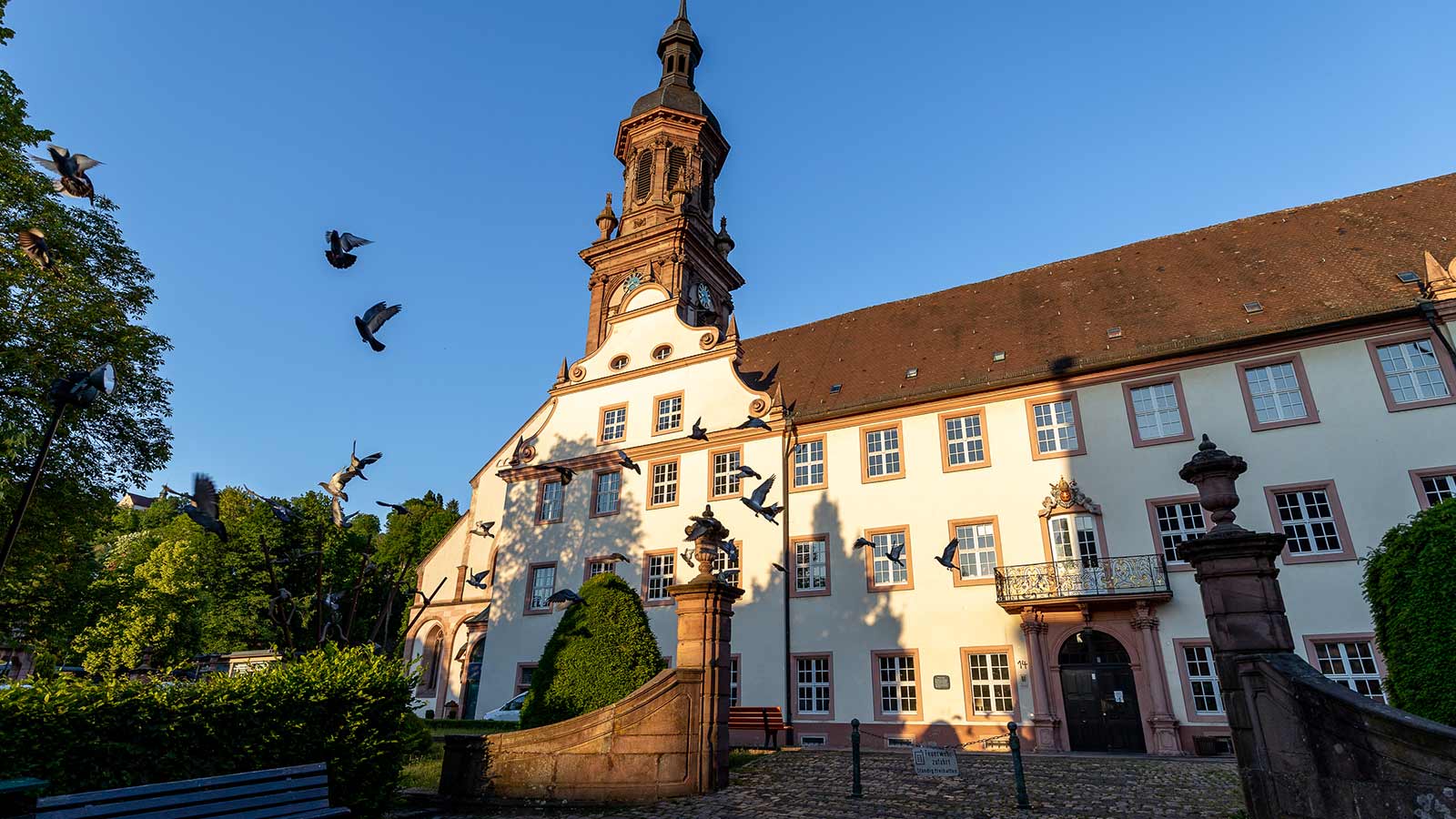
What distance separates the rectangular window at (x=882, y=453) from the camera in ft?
70.4

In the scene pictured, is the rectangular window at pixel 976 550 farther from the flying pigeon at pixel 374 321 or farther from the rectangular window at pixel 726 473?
the flying pigeon at pixel 374 321

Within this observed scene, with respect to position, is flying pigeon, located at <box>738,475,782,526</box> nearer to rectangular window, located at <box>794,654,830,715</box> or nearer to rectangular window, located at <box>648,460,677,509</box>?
rectangular window, located at <box>648,460,677,509</box>

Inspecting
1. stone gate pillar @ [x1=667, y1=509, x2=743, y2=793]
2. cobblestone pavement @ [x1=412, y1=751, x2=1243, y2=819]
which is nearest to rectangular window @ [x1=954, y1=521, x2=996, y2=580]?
cobblestone pavement @ [x1=412, y1=751, x2=1243, y2=819]

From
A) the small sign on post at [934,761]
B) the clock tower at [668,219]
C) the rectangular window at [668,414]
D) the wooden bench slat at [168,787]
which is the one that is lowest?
the small sign on post at [934,761]

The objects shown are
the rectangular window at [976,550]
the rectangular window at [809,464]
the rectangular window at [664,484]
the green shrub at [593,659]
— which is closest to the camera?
the green shrub at [593,659]

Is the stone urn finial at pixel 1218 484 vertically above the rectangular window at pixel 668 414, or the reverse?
the rectangular window at pixel 668 414

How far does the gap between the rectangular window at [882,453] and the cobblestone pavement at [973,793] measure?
8.71 metres

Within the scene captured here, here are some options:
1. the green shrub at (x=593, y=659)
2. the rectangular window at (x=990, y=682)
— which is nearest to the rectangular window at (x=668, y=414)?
the rectangular window at (x=990, y=682)

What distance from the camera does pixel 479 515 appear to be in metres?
30.1

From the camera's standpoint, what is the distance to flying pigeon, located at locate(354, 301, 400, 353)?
9.78 m

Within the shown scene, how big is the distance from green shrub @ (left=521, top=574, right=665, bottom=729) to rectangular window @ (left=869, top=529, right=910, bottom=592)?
30.1 feet

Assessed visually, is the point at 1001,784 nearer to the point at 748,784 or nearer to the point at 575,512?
the point at 748,784

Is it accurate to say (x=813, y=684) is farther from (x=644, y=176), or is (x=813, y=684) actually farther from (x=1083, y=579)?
(x=644, y=176)

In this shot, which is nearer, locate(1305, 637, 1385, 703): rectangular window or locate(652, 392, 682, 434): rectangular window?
locate(1305, 637, 1385, 703): rectangular window
